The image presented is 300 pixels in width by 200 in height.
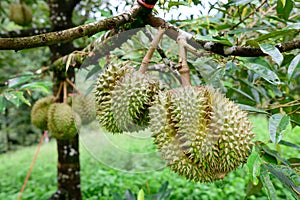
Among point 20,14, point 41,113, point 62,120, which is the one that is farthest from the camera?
point 20,14

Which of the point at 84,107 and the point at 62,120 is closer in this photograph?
the point at 84,107

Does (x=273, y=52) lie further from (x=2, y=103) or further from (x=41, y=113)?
(x=41, y=113)

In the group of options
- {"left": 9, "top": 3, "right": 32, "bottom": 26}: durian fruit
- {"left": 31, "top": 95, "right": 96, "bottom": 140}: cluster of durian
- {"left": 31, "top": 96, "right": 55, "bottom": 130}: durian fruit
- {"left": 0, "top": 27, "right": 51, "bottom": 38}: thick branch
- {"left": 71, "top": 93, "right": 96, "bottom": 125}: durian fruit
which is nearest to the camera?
{"left": 71, "top": 93, "right": 96, "bottom": 125}: durian fruit

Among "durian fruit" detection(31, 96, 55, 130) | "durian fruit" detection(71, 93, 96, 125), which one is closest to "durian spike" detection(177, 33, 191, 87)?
"durian fruit" detection(71, 93, 96, 125)

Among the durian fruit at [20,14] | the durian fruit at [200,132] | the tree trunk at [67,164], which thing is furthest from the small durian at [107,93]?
the durian fruit at [20,14]

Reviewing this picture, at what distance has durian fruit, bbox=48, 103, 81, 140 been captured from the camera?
4.51ft

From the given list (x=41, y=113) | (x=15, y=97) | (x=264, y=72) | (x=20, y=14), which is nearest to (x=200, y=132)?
(x=264, y=72)

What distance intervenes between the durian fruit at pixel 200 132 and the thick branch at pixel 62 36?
0.19 meters

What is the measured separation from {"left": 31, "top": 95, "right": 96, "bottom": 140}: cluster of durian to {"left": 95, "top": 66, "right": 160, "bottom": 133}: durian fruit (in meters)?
0.30

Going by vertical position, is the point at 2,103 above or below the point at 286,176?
above

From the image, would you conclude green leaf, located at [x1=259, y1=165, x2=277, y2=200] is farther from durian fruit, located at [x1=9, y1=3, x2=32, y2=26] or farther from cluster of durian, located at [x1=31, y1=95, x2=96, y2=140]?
durian fruit, located at [x1=9, y1=3, x2=32, y2=26]

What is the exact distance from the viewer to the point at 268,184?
2.38ft

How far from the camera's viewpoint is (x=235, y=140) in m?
0.69

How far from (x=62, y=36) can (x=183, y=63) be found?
Result: 0.27 m
